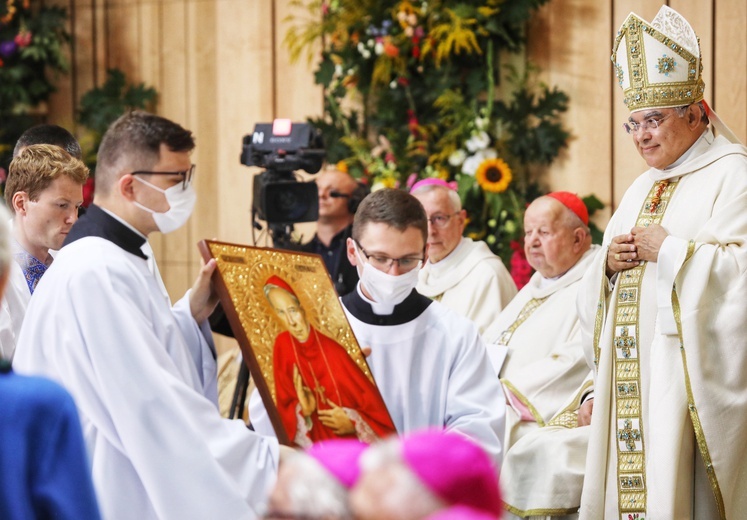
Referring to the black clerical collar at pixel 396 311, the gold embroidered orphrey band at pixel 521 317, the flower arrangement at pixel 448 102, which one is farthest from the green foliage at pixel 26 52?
the black clerical collar at pixel 396 311

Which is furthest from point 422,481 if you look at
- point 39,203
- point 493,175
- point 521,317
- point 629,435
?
point 493,175

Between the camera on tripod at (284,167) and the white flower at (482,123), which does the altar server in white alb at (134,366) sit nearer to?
the camera on tripod at (284,167)

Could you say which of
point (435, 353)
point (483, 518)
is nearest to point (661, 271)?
point (435, 353)

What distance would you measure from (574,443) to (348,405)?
172 centimetres

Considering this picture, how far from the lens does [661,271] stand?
378 centimetres

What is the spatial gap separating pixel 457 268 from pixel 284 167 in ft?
3.31

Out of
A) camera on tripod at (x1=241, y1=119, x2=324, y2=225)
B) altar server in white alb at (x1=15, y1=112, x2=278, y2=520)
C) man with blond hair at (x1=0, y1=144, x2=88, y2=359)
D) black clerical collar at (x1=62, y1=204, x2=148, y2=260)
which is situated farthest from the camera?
camera on tripod at (x1=241, y1=119, x2=324, y2=225)

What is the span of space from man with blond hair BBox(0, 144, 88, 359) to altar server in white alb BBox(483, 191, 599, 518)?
6.21ft

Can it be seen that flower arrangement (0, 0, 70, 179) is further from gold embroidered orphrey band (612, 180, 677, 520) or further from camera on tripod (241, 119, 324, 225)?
gold embroidered orphrey band (612, 180, 677, 520)

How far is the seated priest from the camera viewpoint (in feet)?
8.52

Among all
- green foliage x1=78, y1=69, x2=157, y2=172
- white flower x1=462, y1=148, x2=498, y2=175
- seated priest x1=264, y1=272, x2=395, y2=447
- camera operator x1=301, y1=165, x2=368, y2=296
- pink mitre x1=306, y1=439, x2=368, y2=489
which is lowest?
seated priest x1=264, y1=272, x2=395, y2=447

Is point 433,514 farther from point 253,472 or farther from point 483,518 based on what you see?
point 253,472

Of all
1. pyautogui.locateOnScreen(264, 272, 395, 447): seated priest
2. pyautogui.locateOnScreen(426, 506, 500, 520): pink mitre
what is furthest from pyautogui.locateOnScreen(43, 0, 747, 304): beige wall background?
pyautogui.locateOnScreen(426, 506, 500, 520): pink mitre

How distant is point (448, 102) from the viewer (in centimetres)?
636
